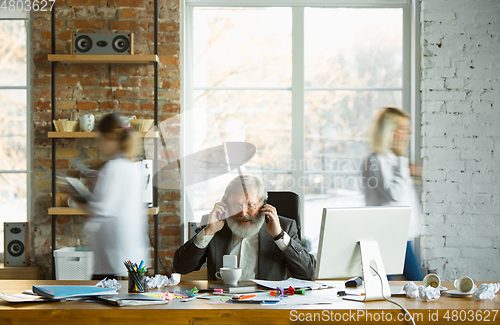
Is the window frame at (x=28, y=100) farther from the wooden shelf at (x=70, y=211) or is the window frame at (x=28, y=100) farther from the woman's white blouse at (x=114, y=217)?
the woman's white blouse at (x=114, y=217)

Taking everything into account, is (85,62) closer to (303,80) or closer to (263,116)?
(263,116)

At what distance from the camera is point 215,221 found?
1.86 metres

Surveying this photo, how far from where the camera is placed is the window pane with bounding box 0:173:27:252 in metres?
3.20

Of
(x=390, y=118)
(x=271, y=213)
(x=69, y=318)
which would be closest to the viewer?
(x=69, y=318)

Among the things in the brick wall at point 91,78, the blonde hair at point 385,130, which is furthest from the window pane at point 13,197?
the blonde hair at point 385,130

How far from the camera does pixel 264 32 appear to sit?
324 cm

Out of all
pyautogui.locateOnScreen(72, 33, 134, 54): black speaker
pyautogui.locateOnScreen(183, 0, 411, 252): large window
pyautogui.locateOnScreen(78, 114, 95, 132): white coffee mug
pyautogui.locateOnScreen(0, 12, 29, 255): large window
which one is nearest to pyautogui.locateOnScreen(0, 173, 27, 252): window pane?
pyautogui.locateOnScreen(0, 12, 29, 255): large window

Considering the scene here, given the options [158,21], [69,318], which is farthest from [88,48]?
[69,318]

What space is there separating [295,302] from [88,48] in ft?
7.59

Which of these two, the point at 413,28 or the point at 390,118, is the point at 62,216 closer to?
the point at 390,118

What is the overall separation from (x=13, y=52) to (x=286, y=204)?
2.35 meters

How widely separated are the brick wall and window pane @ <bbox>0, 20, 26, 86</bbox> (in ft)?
0.51

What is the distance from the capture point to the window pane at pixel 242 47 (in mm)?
3244

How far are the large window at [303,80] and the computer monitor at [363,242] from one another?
178cm
